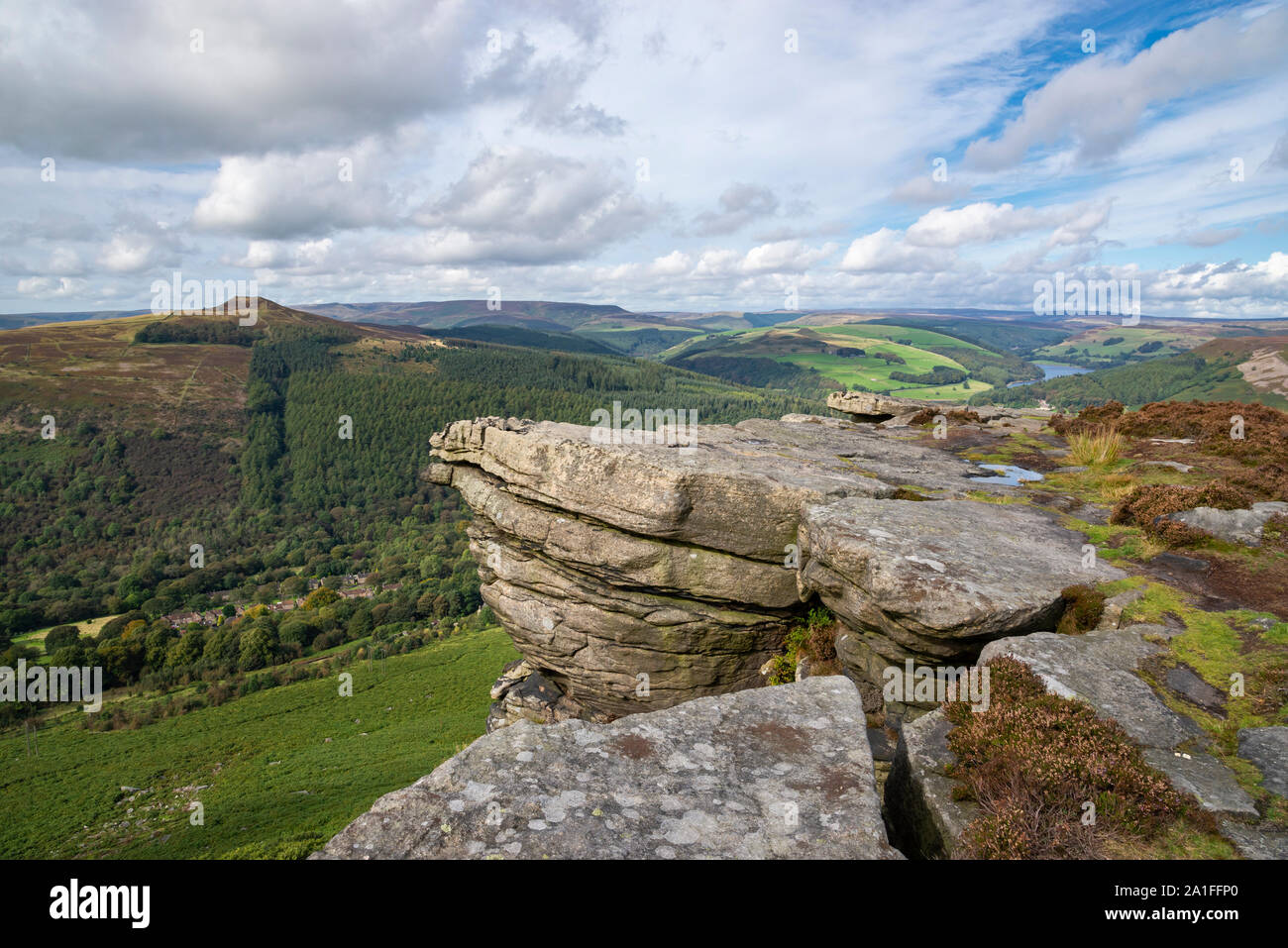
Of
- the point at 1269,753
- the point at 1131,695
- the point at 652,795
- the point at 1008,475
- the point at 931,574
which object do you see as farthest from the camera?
the point at 1008,475

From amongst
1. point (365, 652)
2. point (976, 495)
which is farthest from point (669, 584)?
point (365, 652)

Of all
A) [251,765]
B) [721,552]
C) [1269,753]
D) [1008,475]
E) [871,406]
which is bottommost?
[251,765]

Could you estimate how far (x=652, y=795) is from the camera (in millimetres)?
6098

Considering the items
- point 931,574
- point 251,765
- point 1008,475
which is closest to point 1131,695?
point 931,574

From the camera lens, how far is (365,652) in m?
115

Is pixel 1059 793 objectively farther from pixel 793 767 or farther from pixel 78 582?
pixel 78 582

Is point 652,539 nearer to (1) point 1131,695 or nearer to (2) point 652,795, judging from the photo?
(2) point 652,795

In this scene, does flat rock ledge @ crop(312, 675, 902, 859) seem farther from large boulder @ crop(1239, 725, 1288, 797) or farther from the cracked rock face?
the cracked rock face

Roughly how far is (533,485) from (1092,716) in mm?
15082

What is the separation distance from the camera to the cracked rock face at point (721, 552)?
11391 millimetres

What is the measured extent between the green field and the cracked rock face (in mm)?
31414

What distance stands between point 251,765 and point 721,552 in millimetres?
80432

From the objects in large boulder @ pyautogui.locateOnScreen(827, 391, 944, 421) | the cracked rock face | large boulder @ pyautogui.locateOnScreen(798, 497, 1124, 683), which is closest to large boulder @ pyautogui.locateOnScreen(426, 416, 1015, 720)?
→ the cracked rock face

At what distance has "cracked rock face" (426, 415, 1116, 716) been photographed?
448 inches
